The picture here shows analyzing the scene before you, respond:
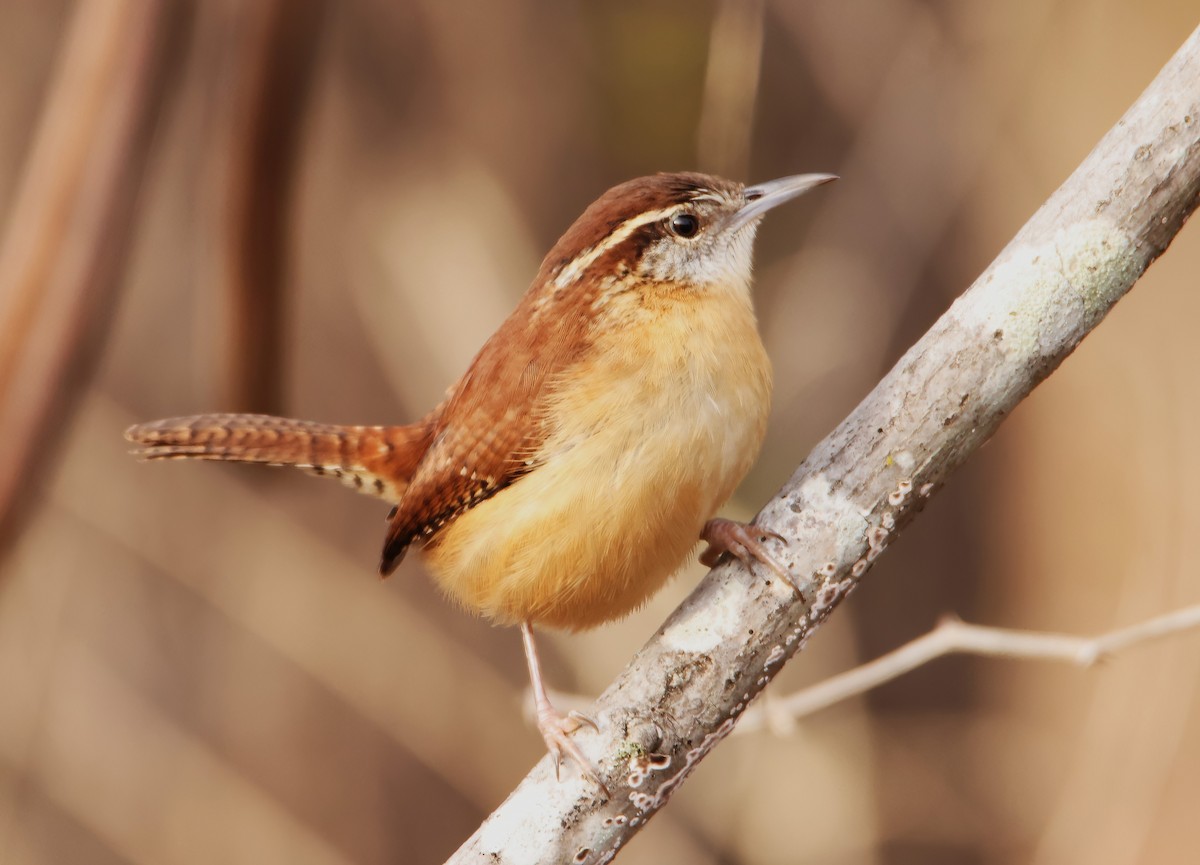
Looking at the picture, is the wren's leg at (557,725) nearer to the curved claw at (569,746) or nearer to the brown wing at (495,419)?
the curved claw at (569,746)

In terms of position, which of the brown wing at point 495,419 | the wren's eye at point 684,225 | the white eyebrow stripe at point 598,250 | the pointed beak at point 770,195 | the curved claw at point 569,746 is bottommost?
the curved claw at point 569,746

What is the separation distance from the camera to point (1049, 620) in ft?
16.8

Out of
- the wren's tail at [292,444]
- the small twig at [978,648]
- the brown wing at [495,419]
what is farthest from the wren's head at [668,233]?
the small twig at [978,648]

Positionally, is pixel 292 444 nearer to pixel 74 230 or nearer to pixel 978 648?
pixel 74 230

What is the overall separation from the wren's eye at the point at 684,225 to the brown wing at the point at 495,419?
1.05 ft

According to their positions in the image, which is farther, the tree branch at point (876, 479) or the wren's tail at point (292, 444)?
the wren's tail at point (292, 444)

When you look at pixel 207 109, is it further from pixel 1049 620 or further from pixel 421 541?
pixel 1049 620

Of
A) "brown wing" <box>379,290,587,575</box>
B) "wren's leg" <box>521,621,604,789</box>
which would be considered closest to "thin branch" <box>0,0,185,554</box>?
"brown wing" <box>379,290,587,575</box>

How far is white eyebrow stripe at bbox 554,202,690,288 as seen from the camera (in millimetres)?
2785

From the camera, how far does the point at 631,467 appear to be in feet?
8.04

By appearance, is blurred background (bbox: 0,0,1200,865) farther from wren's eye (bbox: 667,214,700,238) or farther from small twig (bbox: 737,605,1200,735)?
small twig (bbox: 737,605,1200,735)

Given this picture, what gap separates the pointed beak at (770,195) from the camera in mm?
2926

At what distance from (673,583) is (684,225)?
193 cm

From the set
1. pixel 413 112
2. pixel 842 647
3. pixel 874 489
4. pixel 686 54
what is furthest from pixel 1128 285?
pixel 413 112
